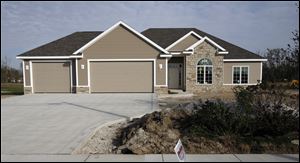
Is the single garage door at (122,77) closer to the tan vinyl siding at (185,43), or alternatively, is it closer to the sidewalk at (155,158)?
the tan vinyl siding at (185,43)

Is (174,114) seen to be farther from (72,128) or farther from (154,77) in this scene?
(154,77)

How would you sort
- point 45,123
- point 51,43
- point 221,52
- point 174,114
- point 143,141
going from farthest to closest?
point 51,43 → point 221,52 → point 45,123 → point 174,114 → point 143,141

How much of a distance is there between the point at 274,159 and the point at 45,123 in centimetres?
731

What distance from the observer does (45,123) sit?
9516mm

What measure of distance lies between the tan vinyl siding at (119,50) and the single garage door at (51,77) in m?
1.33

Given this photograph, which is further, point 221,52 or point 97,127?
point 221,52

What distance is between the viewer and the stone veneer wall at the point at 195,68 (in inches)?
908

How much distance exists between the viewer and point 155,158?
570 cm

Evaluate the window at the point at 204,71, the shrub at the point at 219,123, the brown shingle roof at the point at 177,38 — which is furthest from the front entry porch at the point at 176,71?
the shrub at the point at 219,123

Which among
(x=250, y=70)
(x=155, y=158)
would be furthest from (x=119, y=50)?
(x=155, y=158)

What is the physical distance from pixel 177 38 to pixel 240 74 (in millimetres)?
6784

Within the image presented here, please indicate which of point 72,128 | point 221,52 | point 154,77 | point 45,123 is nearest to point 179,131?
point 72,128

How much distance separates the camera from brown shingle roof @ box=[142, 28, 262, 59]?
2527cm

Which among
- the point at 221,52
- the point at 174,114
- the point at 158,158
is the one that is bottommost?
the point at 158,158
